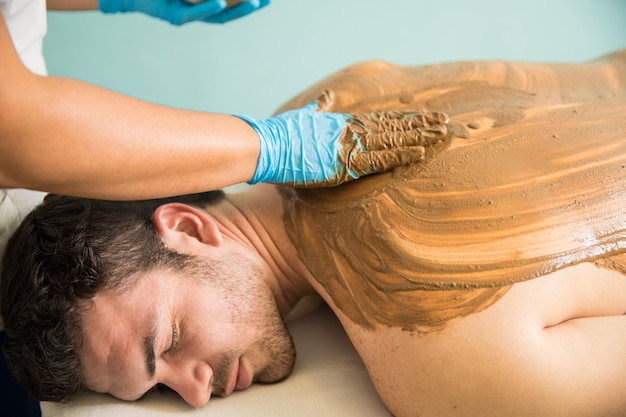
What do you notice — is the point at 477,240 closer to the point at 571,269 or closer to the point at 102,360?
the point at 571,269

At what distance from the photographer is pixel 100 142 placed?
0.92 meters

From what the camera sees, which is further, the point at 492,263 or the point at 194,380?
the point at 194,380

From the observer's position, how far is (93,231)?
1.26 m

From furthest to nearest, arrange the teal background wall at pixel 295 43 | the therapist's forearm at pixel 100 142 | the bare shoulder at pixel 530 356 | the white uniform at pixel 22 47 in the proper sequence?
the teal background wall at pixel 295 43
the white uniform at pixel 22 47
the bare shoulder at pixel 530 356
the therapist's forearm at pixel 100 142

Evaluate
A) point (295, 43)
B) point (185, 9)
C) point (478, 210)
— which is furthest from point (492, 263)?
point (295, 43)

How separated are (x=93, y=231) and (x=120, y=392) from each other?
1.20 ft

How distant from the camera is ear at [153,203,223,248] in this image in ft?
4.27

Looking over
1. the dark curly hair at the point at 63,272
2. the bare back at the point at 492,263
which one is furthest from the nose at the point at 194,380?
the bare back at the point at 492,263

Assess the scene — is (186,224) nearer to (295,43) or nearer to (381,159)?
(381,159)

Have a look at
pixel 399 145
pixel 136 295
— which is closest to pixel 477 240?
pixel 399 145

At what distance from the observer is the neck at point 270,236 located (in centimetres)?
138

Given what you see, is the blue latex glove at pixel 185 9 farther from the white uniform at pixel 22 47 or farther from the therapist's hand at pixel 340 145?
the therapist's hand at pixel 340 145

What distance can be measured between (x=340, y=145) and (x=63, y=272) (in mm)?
664

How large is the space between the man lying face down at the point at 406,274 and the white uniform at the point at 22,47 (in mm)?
166
